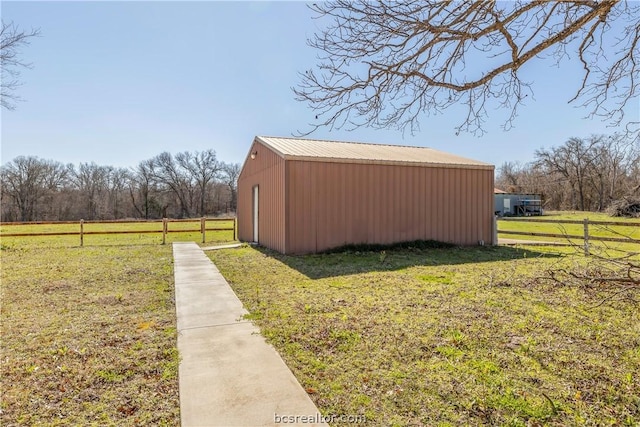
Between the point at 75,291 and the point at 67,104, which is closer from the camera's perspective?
the point at 75,291

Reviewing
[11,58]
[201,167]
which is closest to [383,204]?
[11,58]

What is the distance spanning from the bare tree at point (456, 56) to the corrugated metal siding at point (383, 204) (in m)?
4.98

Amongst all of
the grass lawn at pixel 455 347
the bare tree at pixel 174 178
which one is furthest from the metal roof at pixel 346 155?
the bare tree at pixel 174 178

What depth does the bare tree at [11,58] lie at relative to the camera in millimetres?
8648

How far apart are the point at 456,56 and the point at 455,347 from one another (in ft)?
9.20

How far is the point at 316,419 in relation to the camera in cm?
194

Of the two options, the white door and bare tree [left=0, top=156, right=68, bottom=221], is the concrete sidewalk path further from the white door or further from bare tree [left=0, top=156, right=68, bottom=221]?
bare tree [left=0, top=156, right=68, bottom=221]

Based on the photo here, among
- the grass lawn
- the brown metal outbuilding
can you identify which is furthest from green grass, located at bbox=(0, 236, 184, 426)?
the brown metal outbuilding

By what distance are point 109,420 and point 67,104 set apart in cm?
1063

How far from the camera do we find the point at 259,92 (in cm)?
872

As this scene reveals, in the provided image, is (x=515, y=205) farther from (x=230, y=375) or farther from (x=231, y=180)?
(x=230, y=375)

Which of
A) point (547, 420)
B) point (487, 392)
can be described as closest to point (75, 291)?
point (487, 392)

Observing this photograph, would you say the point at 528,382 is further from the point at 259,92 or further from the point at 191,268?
the point at 259,92

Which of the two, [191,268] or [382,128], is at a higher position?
[382,128]
